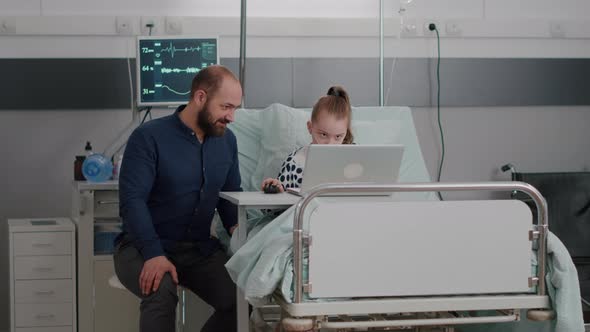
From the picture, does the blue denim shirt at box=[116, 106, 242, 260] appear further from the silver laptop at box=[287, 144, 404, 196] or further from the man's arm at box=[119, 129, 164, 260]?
A: the silver laptop at box=[287, 144, 404, 196]

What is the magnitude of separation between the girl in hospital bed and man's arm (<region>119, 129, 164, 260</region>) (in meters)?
0.48

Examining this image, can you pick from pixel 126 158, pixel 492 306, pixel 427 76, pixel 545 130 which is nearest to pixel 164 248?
pixel 126 158

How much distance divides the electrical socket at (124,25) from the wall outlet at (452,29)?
1682 millimetres

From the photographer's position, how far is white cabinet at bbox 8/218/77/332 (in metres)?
3.74

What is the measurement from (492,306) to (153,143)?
1.30 m

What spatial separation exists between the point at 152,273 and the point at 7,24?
2.03 m

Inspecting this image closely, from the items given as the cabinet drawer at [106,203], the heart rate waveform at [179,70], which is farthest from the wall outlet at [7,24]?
the cabinet drawer at [106,203]

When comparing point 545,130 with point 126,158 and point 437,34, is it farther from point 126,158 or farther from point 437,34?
point 126,158

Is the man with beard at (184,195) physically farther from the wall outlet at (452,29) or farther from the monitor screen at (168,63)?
the wall outlet at (452,29)

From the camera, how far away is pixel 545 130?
16.1ft

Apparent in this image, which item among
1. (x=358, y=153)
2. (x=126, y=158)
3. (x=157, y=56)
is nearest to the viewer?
(x=358, y=153)

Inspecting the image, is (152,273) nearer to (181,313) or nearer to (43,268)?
(181,313)

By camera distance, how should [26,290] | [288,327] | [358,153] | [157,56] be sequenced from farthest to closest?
[157,56]
[26,290]
[358,153]
[288,327]

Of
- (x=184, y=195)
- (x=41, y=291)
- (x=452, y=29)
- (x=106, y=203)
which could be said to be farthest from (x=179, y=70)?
(x=452, y=29)
